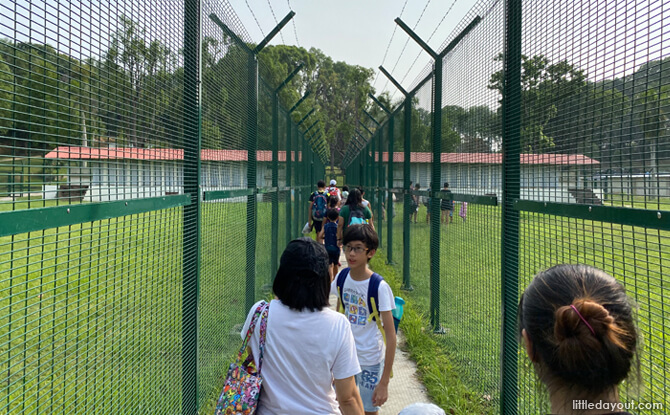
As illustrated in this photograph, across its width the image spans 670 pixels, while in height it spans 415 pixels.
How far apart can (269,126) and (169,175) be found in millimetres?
4783

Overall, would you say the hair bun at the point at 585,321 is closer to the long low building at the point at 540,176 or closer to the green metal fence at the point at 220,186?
the green metal fence at the point at 220,186

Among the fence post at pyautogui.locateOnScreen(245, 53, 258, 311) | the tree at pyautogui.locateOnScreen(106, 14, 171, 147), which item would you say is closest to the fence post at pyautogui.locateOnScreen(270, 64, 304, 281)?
the fence post at pyautogui.locateOnScreen(245, 53, 258, 311)

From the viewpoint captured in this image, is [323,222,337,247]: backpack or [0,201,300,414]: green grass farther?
[323,222,337,247]: backpack

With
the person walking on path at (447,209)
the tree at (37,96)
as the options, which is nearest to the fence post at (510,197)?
the person walking on path at (447,209)

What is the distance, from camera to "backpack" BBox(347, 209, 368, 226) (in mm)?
6399

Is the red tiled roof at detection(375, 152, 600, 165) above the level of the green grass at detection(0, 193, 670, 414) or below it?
above

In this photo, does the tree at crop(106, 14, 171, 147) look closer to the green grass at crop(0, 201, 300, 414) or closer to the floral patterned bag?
the green grass at crop(0, 201, 300, 414)

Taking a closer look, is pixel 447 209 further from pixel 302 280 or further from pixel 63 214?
pixel 63 214

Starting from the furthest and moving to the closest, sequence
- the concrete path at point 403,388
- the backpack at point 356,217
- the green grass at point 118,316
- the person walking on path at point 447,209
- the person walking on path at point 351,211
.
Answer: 1. the person walking on path at point 351,211
2. the backpack at point 356,217
3. the person walking on path at point 447,209
4. the concrete path at point 403,388
5. the green grass at point 118,316

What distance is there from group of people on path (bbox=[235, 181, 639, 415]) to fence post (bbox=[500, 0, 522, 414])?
83 centimetres

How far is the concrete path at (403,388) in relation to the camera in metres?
4.12

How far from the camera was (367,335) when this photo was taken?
3059mm

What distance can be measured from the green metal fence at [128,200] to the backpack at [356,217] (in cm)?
156

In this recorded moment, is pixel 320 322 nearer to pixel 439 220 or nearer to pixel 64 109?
pixel 64 109
